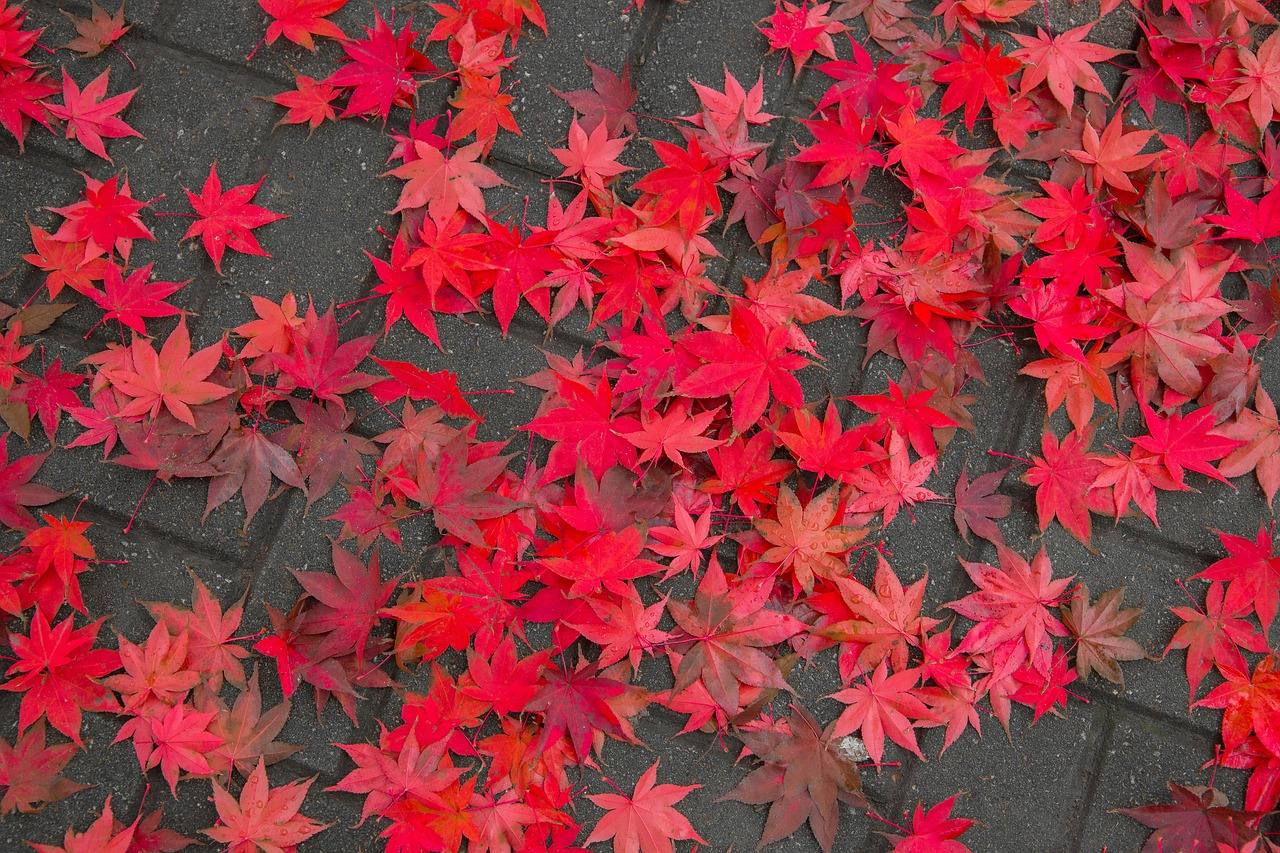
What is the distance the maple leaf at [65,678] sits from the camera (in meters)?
1.68

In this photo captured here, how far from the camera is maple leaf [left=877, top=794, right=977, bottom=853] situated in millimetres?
1760

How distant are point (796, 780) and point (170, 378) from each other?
1532 millimetres

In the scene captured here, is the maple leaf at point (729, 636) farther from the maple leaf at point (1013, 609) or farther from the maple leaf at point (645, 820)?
the maple leaf at point (1013, 609)

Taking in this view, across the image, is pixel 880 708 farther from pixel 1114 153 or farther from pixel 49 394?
pixel 49 394

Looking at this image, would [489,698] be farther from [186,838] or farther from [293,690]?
[186,838]

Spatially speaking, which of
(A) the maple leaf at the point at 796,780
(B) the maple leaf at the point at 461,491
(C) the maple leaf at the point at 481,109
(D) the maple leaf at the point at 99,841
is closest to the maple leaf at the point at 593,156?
(C) the maple leaf at the point at 481,109

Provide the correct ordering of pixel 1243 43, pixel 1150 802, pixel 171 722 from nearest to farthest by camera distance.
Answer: pixel 171 722 → pixel 1150 802 → pixel 1243 43

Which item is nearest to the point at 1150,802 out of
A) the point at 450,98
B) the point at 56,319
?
the point at 450,98

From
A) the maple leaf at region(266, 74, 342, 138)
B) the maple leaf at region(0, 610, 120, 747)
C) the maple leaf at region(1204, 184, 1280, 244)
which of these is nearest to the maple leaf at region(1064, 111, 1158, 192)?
the maple leaf at region(1204, 184, 1280, 244)

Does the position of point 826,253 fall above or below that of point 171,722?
above

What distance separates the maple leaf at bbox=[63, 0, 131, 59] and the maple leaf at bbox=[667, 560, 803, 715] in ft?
5.86

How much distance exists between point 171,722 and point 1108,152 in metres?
2.32

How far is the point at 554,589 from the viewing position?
67.3 inches

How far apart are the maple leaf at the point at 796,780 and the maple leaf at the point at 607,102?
4.38 feet
